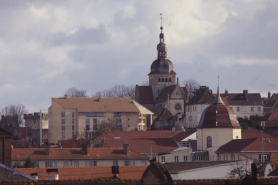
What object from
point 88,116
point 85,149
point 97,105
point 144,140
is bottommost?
point 85,149

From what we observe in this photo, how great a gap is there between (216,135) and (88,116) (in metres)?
48.0

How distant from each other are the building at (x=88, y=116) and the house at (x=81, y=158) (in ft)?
204

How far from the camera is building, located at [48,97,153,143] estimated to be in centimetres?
14738

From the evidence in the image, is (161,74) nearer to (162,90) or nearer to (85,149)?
(162,90)

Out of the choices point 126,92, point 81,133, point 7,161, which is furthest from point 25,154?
point 126,92

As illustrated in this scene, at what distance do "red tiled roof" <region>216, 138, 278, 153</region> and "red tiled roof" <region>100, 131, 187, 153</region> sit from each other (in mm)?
8546

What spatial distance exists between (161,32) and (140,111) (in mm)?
41494

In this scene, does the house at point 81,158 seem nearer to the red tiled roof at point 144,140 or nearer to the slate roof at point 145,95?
the red tiled roof at point 144,140

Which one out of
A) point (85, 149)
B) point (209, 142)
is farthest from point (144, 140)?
point (85, 149)

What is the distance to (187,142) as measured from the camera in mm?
111062

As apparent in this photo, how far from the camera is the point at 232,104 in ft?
513

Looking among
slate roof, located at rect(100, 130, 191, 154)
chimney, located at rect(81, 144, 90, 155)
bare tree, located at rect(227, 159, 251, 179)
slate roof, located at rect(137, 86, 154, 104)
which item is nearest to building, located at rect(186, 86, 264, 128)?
slate roof, located at rect(137, 86, 154, 104)

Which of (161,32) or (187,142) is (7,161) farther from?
(161,32)

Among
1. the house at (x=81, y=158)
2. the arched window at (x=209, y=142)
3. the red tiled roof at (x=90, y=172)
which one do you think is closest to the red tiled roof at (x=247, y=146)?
the arched window at (x=209, y=142)
